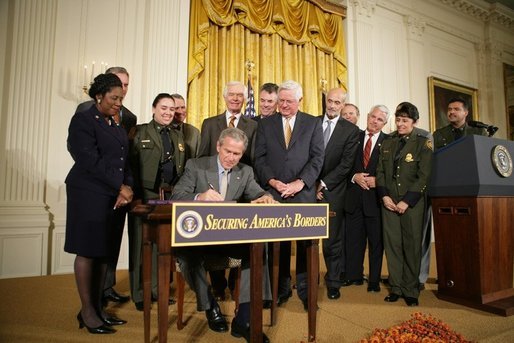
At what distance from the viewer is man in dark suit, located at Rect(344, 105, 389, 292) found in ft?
10.8

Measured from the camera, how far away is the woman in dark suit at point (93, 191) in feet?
6.82

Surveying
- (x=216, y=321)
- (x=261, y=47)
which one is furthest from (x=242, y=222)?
(x=261, y=47)

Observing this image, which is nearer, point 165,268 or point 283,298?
point 165,268

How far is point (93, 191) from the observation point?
212 centimetres

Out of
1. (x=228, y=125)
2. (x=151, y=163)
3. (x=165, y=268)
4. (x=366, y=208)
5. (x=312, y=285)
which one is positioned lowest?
(x=312, y=285)

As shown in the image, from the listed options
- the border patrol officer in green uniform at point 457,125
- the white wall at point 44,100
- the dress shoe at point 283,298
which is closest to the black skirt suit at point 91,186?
the dress shoe at point 283,298

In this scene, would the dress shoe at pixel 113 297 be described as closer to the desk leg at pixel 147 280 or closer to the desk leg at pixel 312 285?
Result: the desk leg at pixel 147 280

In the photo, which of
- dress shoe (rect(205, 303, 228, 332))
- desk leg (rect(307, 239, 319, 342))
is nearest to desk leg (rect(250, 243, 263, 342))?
desk leg (rect(307, 239, 319, 342))

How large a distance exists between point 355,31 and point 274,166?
201 inches

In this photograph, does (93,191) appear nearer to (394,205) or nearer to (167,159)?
(167,159)

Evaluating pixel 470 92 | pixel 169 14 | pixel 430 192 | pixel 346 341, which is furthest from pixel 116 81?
pixel 470 92

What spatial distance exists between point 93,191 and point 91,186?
0.03m

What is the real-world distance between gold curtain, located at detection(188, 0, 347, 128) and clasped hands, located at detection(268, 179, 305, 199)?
2.85m

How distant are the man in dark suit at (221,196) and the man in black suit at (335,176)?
0.99 meters
